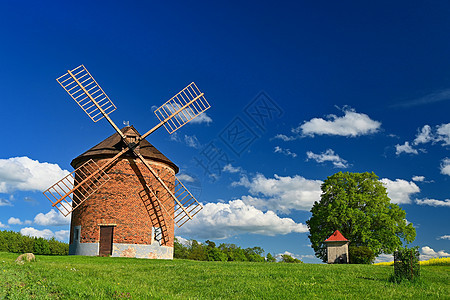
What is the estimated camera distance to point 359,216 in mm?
33312

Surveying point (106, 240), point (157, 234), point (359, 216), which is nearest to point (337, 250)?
point (359, 216)

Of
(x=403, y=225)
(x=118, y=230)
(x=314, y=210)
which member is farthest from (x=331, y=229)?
(x=118, y=230)

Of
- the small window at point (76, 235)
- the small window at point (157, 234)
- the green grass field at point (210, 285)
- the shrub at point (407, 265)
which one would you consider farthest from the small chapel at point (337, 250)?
the small window at point (76, 235)

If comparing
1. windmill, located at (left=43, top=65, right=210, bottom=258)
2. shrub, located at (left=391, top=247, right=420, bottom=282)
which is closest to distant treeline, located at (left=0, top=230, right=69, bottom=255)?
windmill, located at (left=43, top=65, right=210, bottom=258)

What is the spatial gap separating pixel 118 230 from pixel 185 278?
14.1 m

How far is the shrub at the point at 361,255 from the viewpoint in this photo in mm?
29358

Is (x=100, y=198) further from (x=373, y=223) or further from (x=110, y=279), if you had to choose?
(x=373, y=223)

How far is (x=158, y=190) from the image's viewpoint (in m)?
28.3

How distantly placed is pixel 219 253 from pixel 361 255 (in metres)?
17.9

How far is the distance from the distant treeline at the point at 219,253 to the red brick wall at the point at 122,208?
56.9 feet

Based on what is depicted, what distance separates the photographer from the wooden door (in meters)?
26.3

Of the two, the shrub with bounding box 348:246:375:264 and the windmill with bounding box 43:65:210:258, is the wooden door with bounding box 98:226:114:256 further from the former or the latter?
the shrub with bounding box 348:246:375:264

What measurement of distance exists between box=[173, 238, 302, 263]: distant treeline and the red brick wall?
1734 centimetres

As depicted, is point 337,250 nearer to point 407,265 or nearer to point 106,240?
point 407,265
